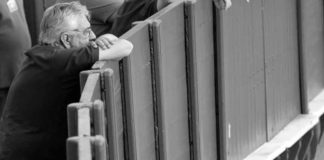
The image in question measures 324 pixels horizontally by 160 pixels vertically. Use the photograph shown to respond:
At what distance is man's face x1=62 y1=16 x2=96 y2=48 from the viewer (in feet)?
19.3

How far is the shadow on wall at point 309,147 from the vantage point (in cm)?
910

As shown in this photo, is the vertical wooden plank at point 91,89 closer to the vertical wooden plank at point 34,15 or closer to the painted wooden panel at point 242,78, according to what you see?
the painted wooden panel at point 242,78

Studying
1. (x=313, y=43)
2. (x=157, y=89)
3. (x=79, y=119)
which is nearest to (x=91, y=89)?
(x=79, y=119)

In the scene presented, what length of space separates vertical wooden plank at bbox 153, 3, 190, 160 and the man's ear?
737 mm

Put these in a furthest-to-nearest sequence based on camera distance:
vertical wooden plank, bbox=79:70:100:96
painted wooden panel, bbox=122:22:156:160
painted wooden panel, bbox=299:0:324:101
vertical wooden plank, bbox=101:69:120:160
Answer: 1. painted wooden panel, bbox=299:0:324:101
2. painted wooden panel, bbox=122:22:156:160
3. vertical wooden plank, bbox=101:69:120:160
4. vertical wooden plank, bbox=79:70:100:96

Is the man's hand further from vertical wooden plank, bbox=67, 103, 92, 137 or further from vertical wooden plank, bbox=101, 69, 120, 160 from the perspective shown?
vertical wooden plank, bbox=67, 103, 92, 137

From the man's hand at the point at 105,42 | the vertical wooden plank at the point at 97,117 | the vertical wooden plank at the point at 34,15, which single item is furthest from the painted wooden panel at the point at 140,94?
the vertical wooden plank at the point at 34,15

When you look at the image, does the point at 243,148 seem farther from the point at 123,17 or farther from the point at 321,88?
the point at 321,88

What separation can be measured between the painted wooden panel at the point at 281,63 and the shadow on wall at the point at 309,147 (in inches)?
Answer: 7.2

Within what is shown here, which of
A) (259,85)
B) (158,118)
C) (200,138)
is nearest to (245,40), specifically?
(259,85)

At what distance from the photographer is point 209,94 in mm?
7547

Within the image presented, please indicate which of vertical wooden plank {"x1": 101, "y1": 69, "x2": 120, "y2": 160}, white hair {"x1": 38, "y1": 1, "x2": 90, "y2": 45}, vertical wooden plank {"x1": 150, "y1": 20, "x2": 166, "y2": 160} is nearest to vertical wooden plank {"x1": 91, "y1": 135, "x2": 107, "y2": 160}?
vertical wooden plank {"x1": 101, "y1": 69, "x2": 120, "y2": 160}

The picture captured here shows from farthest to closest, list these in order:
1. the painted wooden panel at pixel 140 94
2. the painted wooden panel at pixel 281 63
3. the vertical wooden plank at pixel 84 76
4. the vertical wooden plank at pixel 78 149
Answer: the painted wooden panel at pixel 281 63 < the painted wooden panel at pixel 140 94 < the vertical wooden plank at pixel 84 76 < the vertical wooden plank at pixel 78 149

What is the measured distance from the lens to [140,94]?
6484mm
